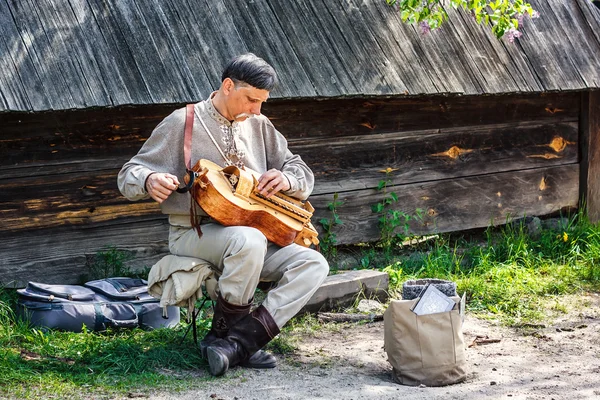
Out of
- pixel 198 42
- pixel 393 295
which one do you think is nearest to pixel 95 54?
pixel 198 42

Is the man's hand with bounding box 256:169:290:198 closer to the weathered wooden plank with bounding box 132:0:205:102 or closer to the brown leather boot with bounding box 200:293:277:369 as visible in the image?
the brown leather boot with bounding box 200:293:277:369

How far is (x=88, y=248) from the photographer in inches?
234

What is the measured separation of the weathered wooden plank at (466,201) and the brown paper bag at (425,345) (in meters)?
2.56

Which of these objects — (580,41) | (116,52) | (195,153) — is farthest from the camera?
(580,41)

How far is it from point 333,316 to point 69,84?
2.28m

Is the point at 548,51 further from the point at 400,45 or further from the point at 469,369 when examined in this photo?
the point at 469,369

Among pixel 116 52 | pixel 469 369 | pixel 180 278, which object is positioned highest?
pixel 116 52

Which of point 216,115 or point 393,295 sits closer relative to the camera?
point 216,115

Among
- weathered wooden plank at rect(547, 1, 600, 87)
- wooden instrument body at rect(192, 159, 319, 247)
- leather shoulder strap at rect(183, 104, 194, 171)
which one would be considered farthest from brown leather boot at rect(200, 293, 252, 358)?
weathered wooden plank at rect(547, 1, 600, 87)

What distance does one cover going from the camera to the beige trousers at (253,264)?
4418 mm

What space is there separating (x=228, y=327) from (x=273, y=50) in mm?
2375

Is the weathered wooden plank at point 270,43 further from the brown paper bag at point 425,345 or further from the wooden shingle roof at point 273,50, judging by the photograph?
the brown paper bag at point 425,345

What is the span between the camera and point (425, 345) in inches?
171

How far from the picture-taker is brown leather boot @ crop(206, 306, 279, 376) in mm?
4477
